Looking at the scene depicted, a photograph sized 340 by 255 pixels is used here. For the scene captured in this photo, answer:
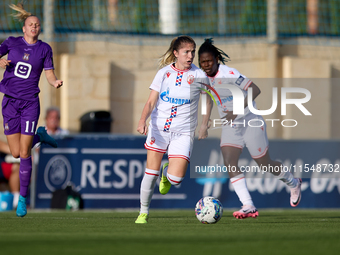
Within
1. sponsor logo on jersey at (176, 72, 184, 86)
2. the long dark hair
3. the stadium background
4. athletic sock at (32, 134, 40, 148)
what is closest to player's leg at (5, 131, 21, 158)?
athletic sock at (32, 134, 40, 148)

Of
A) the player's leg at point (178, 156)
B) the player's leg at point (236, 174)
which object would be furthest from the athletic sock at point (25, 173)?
the player's leg at point (236, 174)

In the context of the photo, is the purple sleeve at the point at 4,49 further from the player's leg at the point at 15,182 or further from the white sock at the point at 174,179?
the player's leg at the point at 15,182

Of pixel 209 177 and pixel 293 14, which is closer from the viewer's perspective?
pixel 209 177

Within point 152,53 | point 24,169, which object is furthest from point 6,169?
point 152,53

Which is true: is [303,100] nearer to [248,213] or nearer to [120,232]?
[248,213]

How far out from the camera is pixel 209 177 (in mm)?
10008

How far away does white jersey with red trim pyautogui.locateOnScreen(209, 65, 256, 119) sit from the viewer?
6.61 metres

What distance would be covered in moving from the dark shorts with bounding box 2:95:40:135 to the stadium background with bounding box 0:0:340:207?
18.4ft

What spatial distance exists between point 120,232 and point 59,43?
27.8 ft

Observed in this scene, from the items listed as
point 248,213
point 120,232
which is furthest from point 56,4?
point 120,232

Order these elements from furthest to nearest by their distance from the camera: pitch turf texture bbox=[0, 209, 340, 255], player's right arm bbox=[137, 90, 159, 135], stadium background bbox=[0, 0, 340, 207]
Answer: stadium background bbox=[0, 0, 340, 207], player's right arm bbox=[137, 90, 159, 135], pitch turf texture bbox=[0, 209, 340, 255]

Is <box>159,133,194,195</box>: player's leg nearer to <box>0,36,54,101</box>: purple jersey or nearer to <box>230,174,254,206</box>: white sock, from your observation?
<box>230,174,254,206</box>: white sock

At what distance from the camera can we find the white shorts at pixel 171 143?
602cm

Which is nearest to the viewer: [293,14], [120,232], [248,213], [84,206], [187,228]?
[120,232]
